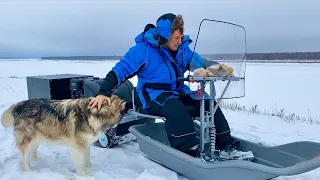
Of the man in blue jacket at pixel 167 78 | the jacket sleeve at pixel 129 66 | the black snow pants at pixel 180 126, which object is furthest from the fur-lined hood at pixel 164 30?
the black snow pants at pixel 180 126

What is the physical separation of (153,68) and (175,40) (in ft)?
1.52

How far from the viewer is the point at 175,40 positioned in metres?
3.87

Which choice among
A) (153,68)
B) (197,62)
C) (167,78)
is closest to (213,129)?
(197,62)

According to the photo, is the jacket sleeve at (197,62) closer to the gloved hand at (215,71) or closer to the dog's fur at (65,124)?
the gloved hand at (215,71)

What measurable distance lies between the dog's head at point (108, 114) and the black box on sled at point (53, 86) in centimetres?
172

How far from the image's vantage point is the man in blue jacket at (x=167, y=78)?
349cm

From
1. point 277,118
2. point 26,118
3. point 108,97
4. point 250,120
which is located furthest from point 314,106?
point 26,118

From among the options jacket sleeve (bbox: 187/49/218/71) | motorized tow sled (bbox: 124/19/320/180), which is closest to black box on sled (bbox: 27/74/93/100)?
motorized tow sled (bbox: 124/19/320/180)

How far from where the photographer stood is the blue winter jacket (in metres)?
3.78

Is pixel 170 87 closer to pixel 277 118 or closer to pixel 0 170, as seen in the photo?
pixel 0 170

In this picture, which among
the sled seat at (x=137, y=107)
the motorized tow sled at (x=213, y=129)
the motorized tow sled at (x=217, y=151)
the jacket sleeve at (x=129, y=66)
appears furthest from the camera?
the sled seat at (x=137, y=107)

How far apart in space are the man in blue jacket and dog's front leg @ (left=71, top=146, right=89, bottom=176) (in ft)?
1.81

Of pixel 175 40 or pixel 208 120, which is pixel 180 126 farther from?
pixel 175 40

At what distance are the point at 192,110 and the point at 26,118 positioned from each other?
6.70 feet
